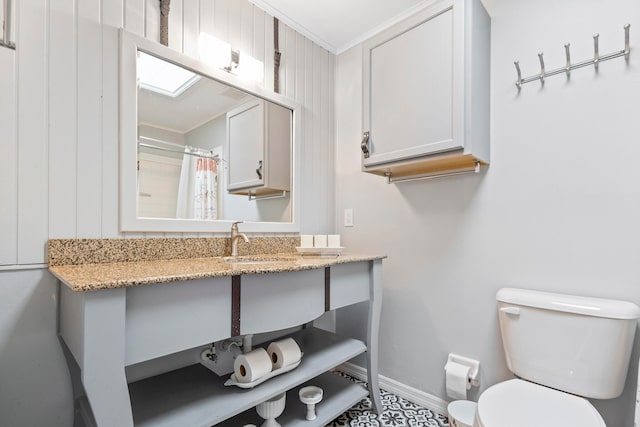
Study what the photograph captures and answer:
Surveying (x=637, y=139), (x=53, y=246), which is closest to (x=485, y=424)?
(x=637, y=139)

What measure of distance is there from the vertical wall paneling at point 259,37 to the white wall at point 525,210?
990mm

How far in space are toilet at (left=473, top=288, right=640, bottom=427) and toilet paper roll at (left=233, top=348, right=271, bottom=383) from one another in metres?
0.76

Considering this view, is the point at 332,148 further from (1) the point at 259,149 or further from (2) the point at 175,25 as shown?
(2) the point at 175,25

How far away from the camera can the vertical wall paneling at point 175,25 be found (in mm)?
1417

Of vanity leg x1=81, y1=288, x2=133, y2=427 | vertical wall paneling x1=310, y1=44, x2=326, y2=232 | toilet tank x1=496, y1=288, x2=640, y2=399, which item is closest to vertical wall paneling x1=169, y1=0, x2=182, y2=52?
vertical wall paneling x1=310, y1=44, x2=326, y2=232

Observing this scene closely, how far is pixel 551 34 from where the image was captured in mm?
1380

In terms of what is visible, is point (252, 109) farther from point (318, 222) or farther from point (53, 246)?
point (53, 246)

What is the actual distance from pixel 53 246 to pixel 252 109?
1090 mm

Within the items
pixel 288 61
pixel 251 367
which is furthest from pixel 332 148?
pixel 251 367

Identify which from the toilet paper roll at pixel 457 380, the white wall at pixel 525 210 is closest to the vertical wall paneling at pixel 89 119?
the white wall at pixel 525 210

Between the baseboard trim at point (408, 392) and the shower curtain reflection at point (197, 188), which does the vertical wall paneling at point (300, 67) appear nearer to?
the shower curtain reflection at point (197, 188)

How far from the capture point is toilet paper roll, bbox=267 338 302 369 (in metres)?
1.34

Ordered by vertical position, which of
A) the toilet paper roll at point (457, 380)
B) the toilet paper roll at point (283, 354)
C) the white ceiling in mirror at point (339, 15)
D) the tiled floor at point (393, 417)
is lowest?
the tiled floor at point (393, 417)

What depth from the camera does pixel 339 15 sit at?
1892 millimetres
